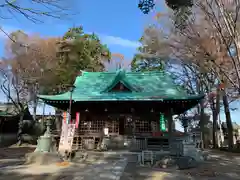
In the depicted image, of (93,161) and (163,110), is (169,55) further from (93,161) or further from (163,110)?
(93,161)

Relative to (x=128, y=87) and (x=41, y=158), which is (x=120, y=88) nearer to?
(x=128, y=87)

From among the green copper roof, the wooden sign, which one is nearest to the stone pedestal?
the wooden sign

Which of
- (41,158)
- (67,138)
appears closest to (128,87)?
(67,138)

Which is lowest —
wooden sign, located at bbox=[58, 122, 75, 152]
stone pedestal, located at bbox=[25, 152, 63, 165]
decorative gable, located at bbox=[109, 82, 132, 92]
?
stone pedestal, located at bbox=[25, 152, 63, 165]

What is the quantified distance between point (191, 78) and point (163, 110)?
39.8 feet

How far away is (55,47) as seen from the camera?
997 inches

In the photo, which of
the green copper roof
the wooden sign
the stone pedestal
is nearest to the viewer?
the stone pedestal

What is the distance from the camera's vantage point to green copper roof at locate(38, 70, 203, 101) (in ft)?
46.6

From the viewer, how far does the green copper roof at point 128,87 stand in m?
14.2

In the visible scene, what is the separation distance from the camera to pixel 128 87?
51.1 feet

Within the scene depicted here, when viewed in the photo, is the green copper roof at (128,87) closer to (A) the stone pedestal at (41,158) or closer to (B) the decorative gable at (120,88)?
(B) the decorative gable at (120,88)

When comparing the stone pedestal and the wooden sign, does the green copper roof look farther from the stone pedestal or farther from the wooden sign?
the stone pedestal

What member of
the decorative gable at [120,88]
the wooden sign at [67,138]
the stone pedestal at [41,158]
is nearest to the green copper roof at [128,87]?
the decorative gable at [120,88]

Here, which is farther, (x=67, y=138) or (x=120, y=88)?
(x=120, y=88)
